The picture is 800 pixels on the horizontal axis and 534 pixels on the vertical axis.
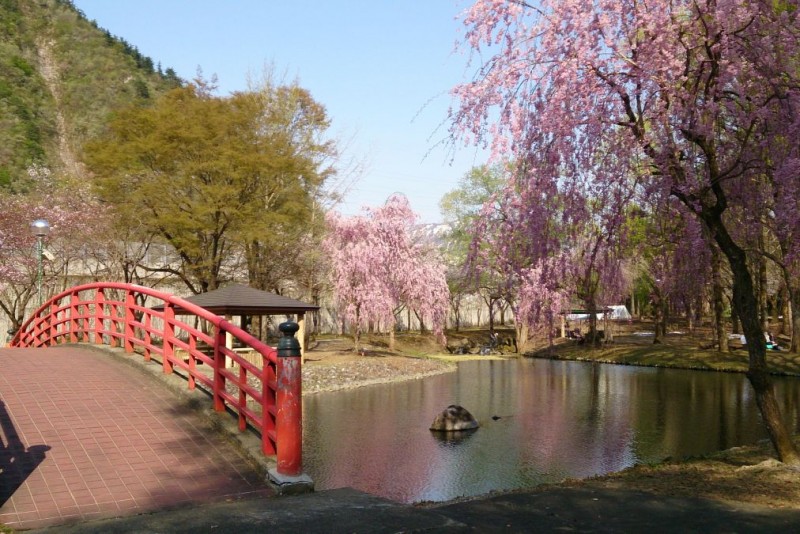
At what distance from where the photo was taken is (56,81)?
84125 millimetres

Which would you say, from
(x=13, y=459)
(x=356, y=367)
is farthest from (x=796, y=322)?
(x=13, y=459)

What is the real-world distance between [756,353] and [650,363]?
24.6 m

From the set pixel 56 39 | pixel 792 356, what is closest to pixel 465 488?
pixel 792 356

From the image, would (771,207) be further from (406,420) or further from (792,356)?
(792,356)

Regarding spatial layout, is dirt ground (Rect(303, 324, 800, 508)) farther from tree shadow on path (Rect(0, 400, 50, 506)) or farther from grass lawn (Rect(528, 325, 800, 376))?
tree shadow on path (Rect(0, 400, 50, 506))

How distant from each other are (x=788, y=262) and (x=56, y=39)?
330 ft

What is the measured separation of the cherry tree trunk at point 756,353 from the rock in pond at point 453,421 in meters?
A: 8.15

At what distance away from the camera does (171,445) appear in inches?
280

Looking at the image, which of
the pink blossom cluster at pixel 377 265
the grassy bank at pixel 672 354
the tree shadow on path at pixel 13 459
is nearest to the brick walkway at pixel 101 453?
the tree shadow on path at pixel 13 459

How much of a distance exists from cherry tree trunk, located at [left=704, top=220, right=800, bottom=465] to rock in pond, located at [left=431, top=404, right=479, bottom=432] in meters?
8.15

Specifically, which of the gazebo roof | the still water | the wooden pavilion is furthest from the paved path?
the gazebo roof

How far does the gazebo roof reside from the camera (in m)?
22.8

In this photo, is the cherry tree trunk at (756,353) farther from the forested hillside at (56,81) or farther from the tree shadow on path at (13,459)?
the forested hillside at (56,81)

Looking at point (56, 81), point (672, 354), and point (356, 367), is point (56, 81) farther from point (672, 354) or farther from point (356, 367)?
point (672, 354)
